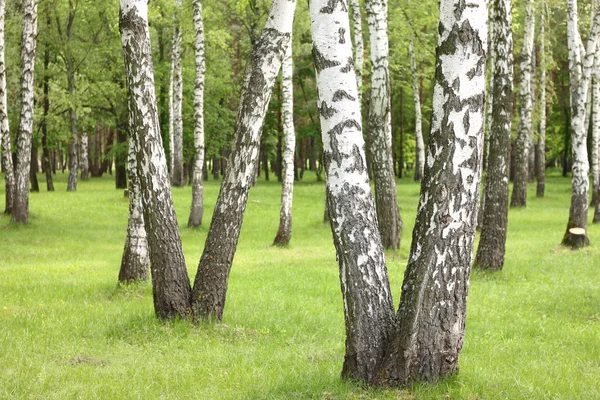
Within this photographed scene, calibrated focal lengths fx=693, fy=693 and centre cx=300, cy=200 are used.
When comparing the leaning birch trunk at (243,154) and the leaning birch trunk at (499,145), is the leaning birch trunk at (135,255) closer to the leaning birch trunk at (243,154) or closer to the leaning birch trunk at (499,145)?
the leaning birch trunk at (243,154)

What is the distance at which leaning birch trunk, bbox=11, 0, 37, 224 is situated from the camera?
20750 millimetres

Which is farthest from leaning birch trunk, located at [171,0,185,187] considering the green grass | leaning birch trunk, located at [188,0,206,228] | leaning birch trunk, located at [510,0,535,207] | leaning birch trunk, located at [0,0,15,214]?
the green grass

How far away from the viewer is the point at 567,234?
17.8 metres

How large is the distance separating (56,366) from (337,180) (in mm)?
3380

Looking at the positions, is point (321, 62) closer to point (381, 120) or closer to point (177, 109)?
point (381, 120)

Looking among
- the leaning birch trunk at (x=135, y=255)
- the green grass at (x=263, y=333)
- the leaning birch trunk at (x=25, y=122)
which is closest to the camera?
the green grass at (x=263, y=333)

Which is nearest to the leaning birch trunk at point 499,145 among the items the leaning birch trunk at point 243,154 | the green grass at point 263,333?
the green grass at point 263,333

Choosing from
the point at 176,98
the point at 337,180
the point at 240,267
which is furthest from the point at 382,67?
the point at 176,98

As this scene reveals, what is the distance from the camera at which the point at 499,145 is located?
43.9 ft

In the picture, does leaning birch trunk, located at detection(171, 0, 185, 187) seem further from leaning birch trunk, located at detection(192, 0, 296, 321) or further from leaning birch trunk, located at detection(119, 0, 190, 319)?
leaning birch trunk, located at detection(192, 0, 296, 321)

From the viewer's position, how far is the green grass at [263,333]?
6.24 meters

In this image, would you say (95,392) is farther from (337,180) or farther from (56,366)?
(337,180)

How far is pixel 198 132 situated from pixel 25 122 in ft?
17.2

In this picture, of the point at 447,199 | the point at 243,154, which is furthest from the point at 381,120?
the point at 447,199
